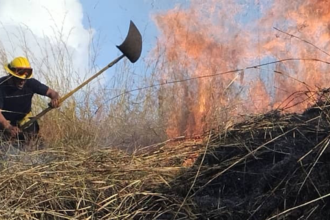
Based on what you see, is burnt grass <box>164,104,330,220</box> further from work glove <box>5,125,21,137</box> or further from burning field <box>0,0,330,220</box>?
work glove <box>5,125,21,137</box>

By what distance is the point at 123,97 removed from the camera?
6570 mm

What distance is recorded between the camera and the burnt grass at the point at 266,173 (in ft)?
8.26

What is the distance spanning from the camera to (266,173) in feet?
8.91

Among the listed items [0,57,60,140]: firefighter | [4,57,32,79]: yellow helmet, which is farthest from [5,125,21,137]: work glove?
[4,57,32,79]: yellow helmet

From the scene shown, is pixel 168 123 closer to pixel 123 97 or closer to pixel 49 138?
pixel 123 97

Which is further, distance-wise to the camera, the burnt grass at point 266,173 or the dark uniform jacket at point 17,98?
the dark uniform jacket at point 17,98

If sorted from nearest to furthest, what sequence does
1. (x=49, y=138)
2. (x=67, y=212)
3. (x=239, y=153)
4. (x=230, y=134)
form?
(x=67, y=212), (x=239, y=153), (x=230, y=134), (x=49, y=138)

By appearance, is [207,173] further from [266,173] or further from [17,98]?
[17,98]

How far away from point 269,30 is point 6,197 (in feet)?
12.9

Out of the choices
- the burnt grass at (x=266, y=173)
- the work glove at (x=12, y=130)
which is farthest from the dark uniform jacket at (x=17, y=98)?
the burnt grass at (x=266, y=173)

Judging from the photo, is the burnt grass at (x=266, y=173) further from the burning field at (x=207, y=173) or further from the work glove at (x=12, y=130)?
the work glove at (x=12, y=130)

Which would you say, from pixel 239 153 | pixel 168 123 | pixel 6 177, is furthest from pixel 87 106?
pixel 239 153

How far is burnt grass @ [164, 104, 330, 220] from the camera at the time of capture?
2.52 meters

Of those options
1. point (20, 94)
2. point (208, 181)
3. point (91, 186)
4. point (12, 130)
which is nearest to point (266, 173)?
point (208, 181)
